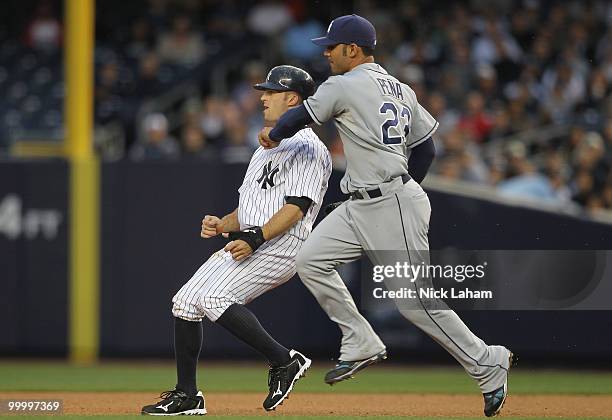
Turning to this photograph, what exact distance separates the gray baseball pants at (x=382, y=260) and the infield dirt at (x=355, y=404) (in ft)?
1.51

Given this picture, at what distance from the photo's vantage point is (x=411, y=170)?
609 centimetres

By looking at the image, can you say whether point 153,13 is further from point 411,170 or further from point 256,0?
point 411,170

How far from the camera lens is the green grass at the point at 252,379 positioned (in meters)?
7.87

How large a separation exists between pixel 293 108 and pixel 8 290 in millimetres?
4485

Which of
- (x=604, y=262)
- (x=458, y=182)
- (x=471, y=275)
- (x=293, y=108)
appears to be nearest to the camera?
(x=293, y=108)

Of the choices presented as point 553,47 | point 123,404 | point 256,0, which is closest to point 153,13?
point 256,0

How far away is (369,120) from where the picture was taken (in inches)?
227

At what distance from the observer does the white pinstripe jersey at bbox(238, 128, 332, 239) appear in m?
5.92

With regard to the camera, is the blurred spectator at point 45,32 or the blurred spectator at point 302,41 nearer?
the blurred spectator at point 302,41

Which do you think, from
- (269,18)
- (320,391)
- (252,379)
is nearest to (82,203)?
(252,379)

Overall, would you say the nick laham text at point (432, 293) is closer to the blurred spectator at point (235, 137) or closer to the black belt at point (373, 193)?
the black belt at point (373, 193)

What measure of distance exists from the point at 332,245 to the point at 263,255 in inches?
14.2
